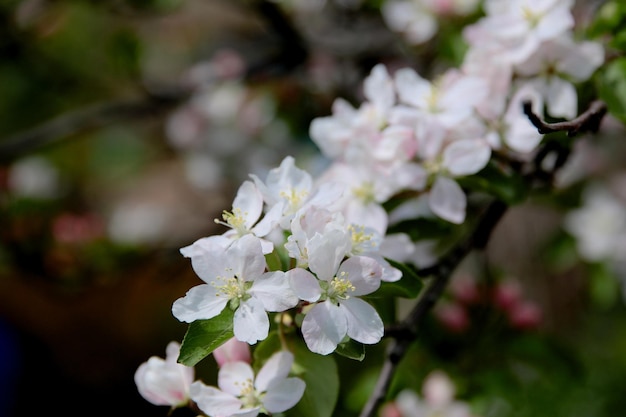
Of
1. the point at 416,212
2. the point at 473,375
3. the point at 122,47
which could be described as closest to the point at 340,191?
the point at 416,212

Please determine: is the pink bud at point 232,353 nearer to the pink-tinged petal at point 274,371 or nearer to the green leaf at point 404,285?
the pink-tinged petal at point 274,371

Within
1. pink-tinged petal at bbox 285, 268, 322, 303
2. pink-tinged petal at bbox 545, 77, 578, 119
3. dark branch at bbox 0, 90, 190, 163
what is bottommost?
pink-tinged petal at bbox 545, 77, 578, 119

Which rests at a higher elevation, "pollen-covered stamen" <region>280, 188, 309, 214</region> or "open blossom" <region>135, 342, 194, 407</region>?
"pollen-covered stamen" <region>280, 188, 309, 214</region>

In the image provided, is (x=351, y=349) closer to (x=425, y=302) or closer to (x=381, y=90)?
(x=425, y=302)

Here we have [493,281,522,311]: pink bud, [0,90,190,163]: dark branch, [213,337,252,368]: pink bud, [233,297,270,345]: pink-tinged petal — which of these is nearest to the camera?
[233,297,270,345]: pink-tinged petal

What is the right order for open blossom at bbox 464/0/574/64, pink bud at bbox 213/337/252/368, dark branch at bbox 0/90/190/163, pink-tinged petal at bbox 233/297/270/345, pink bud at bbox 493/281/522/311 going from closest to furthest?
1. pink-tinged petal at bbox 233/297/270/345
2. pink bud at bbox 213/337/252/368
3. open blossom at bbox 464/0/574/64
4. pink bud at bbox 493/281/522/311
5. dark branch at bbox 0/90/190/163

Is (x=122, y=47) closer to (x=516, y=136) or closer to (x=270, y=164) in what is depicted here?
(x=270, y=164)

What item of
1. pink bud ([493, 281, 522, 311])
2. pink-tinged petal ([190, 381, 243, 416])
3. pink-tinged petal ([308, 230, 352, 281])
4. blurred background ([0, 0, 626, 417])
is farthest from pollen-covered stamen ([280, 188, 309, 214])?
pink bud ([493, 281, 522, 311])

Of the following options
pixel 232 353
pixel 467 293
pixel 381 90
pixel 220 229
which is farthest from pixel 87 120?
pixel 232 353

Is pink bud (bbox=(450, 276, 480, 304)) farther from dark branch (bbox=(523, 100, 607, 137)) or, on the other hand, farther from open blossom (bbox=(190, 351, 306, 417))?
open blossom (bbox=(190, 351, 306, 417))
